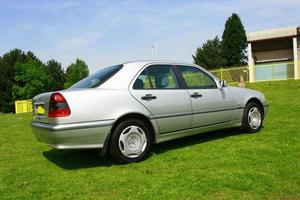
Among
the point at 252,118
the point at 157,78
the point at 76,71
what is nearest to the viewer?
the point at 157,78

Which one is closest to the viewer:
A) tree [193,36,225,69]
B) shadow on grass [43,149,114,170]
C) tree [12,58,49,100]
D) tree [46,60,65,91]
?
shadow on grass [43,149,114,170]

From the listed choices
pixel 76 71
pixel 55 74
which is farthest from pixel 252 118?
pixel 76 71

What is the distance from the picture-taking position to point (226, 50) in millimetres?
64125

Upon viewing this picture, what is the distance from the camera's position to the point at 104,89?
5758 mm

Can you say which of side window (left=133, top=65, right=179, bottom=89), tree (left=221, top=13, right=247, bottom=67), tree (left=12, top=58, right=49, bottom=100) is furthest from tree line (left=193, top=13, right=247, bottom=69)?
side window (left=133, top=65, right=179, bottom=89)

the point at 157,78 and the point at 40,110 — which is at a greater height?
the point at 157,78

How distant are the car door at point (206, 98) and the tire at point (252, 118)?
1.42ft

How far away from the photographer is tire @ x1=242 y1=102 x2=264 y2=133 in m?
7.59

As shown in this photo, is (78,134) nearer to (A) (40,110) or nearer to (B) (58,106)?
(B) (58,106)

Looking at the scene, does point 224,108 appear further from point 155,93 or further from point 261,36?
point 261,36

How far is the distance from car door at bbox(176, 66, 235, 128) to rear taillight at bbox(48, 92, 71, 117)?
7.17 feet

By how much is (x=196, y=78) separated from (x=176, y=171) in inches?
87.9

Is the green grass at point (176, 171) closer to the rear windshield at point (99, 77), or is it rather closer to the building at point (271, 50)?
the rear windshield at point (99, 77)

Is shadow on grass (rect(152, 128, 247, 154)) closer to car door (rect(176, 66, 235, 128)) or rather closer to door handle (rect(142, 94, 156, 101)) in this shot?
car door (rect(176, 66, 235, 128))
